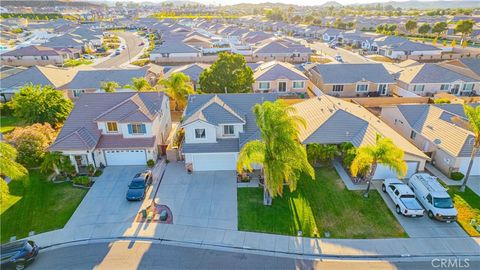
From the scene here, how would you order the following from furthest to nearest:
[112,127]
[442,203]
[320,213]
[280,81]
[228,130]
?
1. [280,81]
2. [112,127]
3. [228,130]
4. [320,213]
5. [442,203]

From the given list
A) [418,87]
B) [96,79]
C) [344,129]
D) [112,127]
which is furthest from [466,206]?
[96,79]

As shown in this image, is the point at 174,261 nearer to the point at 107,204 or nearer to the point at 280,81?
the point at 107,204

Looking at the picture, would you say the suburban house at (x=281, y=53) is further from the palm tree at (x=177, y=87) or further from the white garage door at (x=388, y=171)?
the white garage door at (x=388, y=171)

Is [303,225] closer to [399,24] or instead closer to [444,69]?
[444,69]

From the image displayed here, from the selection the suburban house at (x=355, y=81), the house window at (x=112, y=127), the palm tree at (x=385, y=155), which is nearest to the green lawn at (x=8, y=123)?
the house window at (x=112, y=127)

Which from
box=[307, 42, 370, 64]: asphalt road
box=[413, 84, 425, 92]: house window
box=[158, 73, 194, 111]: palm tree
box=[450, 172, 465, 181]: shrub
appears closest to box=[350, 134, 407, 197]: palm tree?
box=[450, 172, 465, 181]: shrub

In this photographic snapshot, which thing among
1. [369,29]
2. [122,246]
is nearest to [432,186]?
[122,246]
